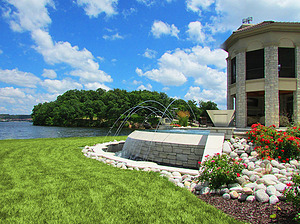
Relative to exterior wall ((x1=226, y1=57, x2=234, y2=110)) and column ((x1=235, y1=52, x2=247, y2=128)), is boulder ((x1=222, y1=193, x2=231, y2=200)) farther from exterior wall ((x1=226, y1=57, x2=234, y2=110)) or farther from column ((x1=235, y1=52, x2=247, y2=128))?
exterior wall ((x1=226, y1=57, x2=234, y2=110))

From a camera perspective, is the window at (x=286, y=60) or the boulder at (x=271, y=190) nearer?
the boulder at (x=271, y=190)

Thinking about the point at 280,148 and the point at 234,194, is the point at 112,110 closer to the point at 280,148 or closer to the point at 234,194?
the point at 280,148

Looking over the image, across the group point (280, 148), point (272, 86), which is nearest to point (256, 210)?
point (280, 148)

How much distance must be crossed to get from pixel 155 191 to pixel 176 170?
1.76 meters

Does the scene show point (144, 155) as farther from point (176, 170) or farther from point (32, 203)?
point (32, 203)

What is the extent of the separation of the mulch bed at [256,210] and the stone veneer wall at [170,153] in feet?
10.4

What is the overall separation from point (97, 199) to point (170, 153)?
162 inches

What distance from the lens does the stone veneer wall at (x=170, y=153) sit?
6.97m

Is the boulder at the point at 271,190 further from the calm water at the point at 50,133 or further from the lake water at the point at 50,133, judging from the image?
the calm water at the point at 50,133

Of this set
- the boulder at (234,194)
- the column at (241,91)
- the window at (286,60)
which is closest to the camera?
the boulder at (234,194)

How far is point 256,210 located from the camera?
Result: 331 centimetres

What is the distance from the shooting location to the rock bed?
372 centimetres

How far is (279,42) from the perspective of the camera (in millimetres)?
13945

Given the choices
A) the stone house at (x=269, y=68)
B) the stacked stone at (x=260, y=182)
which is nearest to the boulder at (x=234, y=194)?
the stacked stone at (x=260, y=182)
